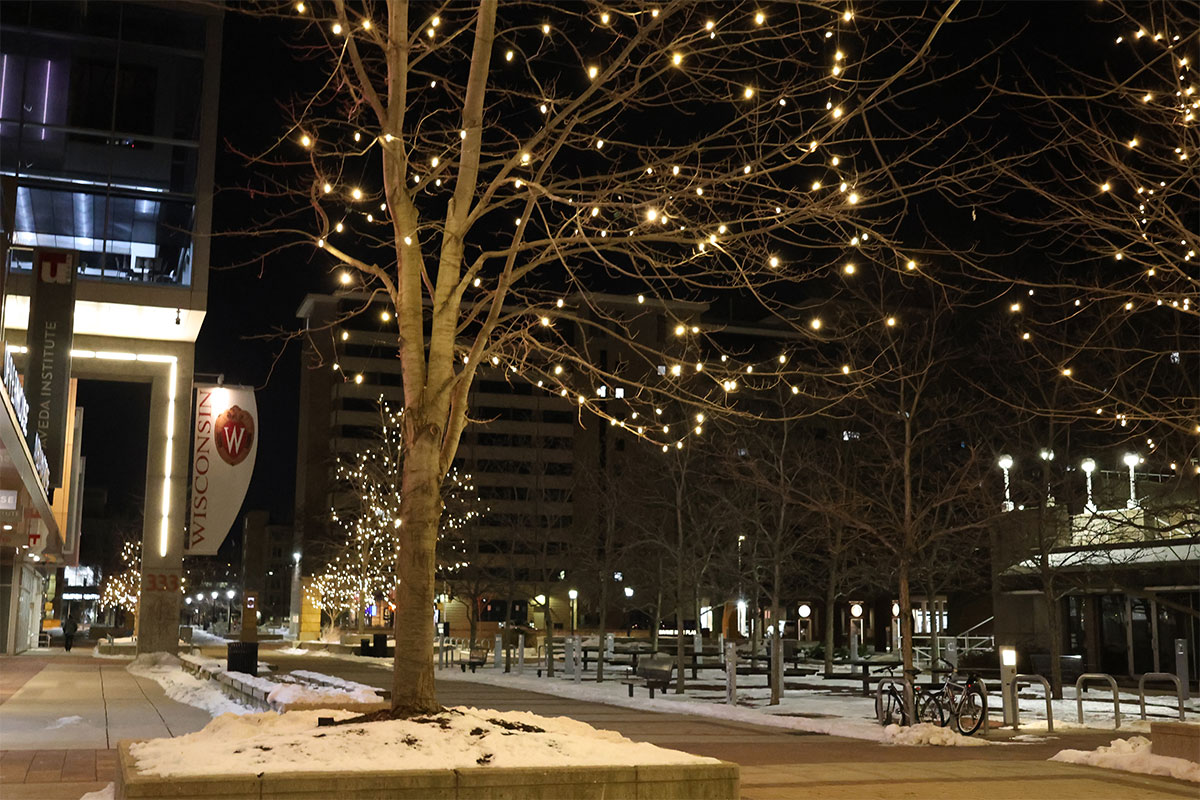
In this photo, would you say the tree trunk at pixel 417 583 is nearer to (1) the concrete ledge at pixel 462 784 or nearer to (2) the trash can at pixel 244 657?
(1) the concrete ledge at pixel 462 784

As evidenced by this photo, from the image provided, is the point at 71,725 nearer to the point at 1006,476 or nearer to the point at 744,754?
the point at 744,754

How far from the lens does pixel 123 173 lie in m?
38.9

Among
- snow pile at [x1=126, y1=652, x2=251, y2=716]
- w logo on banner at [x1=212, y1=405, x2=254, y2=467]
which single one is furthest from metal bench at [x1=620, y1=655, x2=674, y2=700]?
w logo on banner at [x1=212, y1=405, x2=254, y2=467]

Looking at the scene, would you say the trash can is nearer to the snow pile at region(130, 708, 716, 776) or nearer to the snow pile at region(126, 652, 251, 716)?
the snow pile at region(126, 652, 251, 716)

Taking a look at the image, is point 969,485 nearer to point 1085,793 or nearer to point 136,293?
point 1085,793

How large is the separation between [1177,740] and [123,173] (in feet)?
118

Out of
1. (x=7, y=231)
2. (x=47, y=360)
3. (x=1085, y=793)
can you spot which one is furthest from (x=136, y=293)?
(x=1085, y=793)

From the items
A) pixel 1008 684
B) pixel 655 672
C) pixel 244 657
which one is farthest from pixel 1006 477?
pixel 244 657

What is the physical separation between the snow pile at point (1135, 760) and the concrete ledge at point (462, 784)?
669 cm

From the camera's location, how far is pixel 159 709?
1862 centimetres

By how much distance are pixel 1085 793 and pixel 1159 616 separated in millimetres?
25484

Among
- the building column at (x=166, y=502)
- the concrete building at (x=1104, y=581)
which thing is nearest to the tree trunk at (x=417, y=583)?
the concrete building at (x=1104, y=581)

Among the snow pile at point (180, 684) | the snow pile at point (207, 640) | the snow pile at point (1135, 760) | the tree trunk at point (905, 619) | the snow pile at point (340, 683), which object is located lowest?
the snow pile at point (207, 640)

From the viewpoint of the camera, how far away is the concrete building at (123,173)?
38.3 meters
